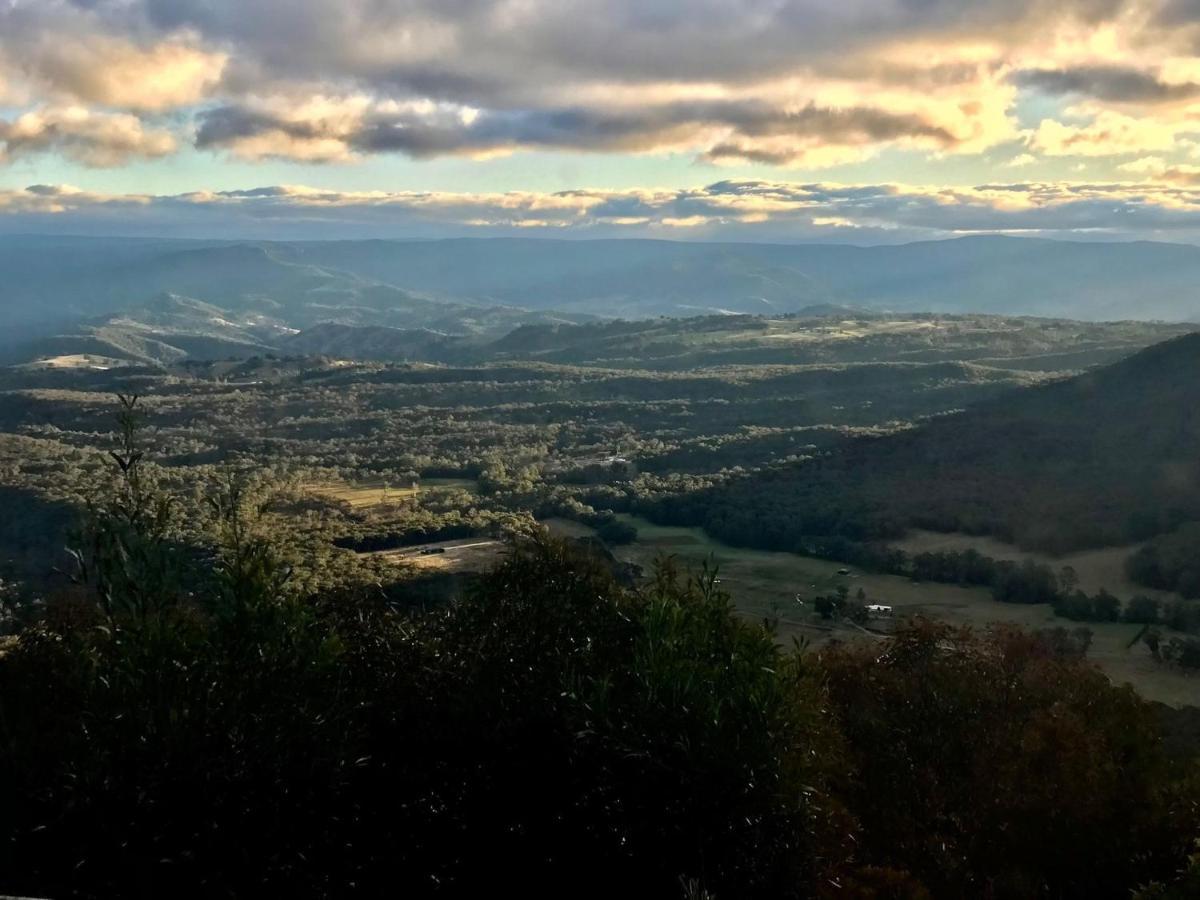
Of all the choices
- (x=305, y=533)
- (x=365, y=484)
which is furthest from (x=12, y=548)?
(x=365, y=484)

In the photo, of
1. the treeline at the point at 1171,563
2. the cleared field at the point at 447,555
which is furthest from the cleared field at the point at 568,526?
the treeline at the point at 1171,563

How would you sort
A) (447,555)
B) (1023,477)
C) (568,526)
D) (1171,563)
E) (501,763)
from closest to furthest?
(501,763), (447,555), (1171,563), (568,526), (1023,477)

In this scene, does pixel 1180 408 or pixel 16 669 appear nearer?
pixel 16 669

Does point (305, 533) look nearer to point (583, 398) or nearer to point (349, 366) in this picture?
point (583, 398)

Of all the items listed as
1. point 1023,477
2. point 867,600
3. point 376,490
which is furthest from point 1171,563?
point 376,490

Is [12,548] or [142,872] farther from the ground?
[142,872]

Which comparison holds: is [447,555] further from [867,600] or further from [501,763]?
[501,763]
